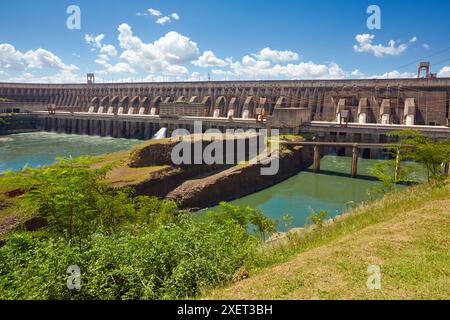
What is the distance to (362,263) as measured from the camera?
849 centimetres

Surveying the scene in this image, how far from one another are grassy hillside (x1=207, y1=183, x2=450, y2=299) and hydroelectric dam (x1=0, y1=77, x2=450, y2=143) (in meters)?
32.2

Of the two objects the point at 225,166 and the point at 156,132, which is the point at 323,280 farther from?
the point at 156,132

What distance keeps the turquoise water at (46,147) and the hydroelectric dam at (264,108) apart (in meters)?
5.42

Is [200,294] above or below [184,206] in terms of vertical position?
above

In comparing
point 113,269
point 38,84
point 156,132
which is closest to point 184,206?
point 113,269

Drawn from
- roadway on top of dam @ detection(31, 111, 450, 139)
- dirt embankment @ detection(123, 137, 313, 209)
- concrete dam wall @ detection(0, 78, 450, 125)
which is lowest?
dirt embankment @ detection(123, 137, 313, 209)

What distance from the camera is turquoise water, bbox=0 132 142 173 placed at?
140 feet

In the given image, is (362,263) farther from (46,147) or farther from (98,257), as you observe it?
(46,147)

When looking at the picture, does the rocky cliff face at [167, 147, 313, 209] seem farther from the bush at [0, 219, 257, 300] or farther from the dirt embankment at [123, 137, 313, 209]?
the bush at [0, 219, 257, 300]

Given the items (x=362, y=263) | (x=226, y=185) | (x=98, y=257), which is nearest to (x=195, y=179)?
(x=226, y=185)

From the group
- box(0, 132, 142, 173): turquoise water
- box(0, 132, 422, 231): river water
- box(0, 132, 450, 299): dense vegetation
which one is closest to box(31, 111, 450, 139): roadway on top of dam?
box(0, 132, 422, 231): river water

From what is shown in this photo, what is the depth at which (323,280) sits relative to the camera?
7711 mm

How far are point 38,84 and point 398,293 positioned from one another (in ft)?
388

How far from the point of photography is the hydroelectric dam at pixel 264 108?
44.7 m
